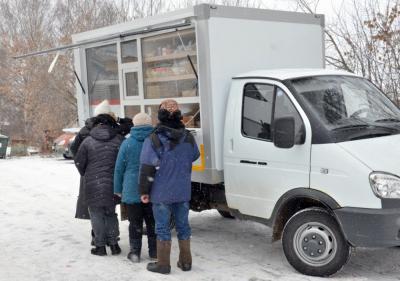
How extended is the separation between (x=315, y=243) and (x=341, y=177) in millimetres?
741

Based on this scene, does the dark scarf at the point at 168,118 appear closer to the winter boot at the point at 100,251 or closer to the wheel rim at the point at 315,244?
the wheel rim at the point at 315,244

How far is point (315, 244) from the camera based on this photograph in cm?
543

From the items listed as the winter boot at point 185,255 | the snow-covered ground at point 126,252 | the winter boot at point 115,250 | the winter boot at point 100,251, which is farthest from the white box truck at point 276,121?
the winter boot at point 100,251

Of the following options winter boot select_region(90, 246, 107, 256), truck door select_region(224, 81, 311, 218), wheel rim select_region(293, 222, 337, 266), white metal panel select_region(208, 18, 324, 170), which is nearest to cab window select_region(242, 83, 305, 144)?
truck door select_region(224, 81, 311, 218)

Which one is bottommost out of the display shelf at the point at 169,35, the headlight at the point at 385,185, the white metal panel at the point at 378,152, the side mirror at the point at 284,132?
the headlight at the point at 385,185

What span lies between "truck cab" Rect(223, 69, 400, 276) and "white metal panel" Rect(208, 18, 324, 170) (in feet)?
0.46

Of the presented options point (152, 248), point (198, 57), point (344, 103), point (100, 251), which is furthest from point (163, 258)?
point (344, 103)

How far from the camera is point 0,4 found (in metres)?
34.8

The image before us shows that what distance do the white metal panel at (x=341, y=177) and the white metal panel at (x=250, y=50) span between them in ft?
4.27

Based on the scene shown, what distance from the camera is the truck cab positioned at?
507 cm

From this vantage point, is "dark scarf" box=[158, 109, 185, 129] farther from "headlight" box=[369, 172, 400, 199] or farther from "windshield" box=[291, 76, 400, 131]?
"headlight" box=[369, 172, 400, 199]

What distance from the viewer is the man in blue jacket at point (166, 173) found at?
5484mm

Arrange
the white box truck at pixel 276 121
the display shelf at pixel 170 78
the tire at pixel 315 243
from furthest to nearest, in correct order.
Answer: the display shelf at pixel 170 78
the tire at pixel 315 243
the white box truck at pixel 276 121

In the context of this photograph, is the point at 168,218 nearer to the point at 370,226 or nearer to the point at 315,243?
the point at 315,243
